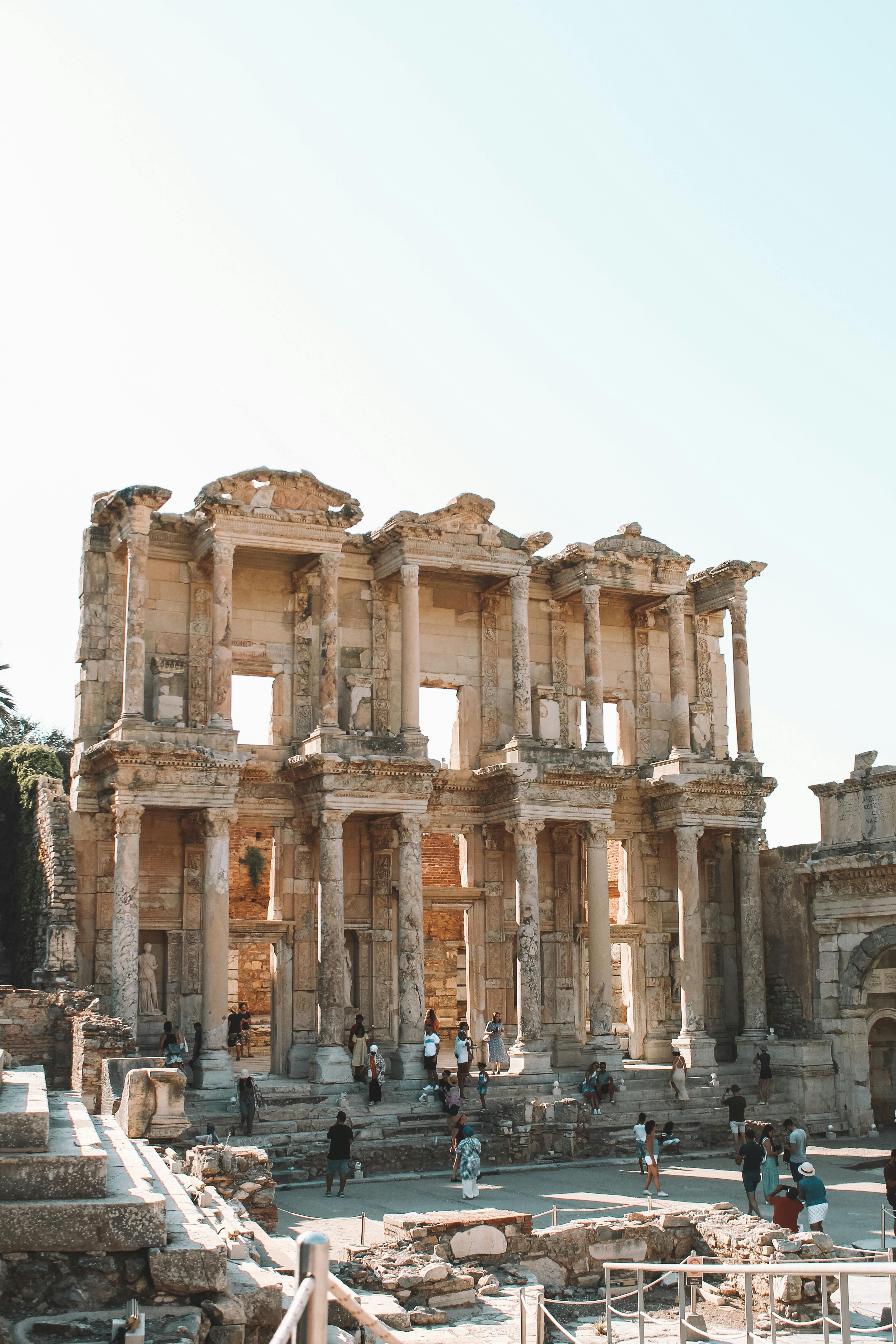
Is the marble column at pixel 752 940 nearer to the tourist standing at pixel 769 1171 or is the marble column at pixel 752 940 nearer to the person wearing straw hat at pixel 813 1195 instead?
the tourist standing at pixel 769 1171

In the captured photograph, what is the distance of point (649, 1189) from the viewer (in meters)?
18.5

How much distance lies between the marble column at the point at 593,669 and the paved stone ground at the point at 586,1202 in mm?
8493

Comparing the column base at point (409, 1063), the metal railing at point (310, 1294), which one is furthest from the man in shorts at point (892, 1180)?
the metal railing at point (310, 1294)

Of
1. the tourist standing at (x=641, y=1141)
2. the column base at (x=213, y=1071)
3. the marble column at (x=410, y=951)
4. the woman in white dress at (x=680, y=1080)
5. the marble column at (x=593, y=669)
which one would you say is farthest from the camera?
the marble column at (x=593, y=669)

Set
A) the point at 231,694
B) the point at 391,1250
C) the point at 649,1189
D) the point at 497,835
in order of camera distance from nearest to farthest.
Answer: the point at 391,1250 < the point at 649,1189 < the point at 231,694 < the point at 497,835

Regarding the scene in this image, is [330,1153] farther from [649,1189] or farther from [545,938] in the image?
[545,938]

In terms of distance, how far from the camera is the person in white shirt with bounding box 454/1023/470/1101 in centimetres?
2364

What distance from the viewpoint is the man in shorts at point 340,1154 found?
18984 mm

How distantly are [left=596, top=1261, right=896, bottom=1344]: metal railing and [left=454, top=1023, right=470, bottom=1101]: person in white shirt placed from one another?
327 inches

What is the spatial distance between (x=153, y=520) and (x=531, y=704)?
27.2ft

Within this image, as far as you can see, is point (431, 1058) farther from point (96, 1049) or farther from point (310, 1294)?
point (310, 1294)

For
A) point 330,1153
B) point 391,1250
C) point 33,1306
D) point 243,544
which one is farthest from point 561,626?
point 33,1306

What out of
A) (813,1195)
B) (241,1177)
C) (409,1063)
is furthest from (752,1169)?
(409,1063)

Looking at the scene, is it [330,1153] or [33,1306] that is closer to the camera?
[33,1306]
